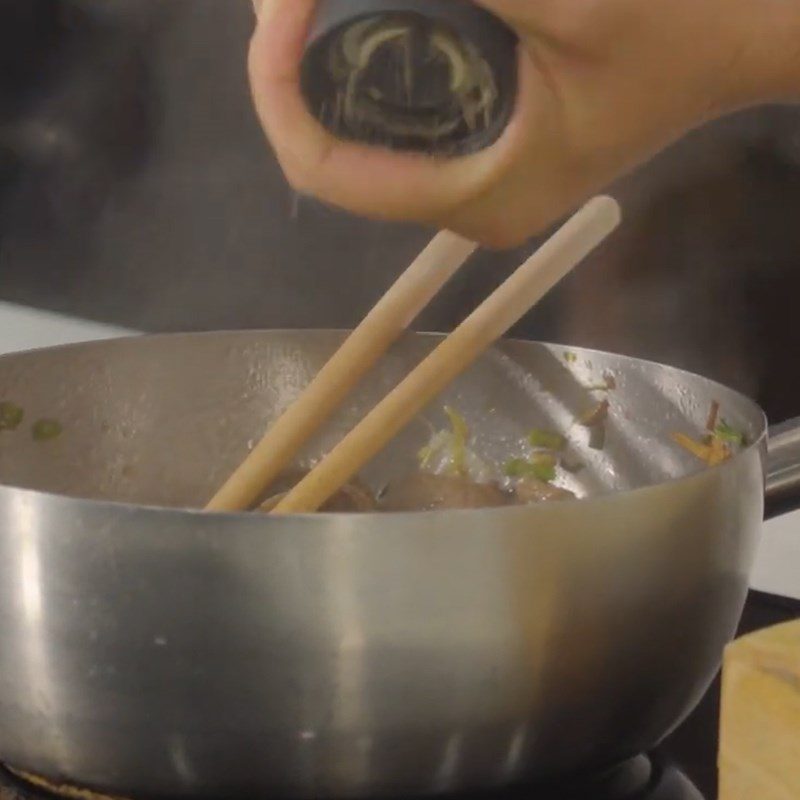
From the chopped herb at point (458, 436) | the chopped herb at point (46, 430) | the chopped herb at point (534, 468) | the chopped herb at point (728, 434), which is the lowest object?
the chopped herb at point (534, 468)

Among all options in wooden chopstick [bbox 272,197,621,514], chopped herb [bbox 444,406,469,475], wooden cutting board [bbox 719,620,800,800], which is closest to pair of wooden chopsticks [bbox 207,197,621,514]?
wooden chopstick [bbox 272,197,621,514]

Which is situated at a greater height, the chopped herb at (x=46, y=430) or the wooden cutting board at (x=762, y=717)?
the wooden cutting board at (x=762, y=717)

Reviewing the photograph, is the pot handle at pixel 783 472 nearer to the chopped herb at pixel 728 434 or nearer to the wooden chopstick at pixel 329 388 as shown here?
the chopped herb at pixel 728 434

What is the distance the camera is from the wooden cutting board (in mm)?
384

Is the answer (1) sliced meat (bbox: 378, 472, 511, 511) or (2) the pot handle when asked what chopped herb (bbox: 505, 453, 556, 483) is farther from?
(2) the pot handle

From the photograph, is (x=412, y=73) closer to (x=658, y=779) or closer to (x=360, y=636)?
(x=360, y=636)

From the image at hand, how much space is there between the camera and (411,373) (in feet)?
2.11

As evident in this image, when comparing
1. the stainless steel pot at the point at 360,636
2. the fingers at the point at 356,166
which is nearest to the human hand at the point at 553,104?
the fingers at the point at 356,166

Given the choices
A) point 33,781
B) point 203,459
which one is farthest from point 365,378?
point 33,781

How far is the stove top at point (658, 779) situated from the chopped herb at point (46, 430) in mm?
263

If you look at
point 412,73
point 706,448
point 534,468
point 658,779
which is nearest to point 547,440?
point 534,468

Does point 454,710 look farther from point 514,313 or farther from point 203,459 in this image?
point 203,459

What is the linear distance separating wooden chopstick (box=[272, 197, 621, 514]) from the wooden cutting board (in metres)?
0.24

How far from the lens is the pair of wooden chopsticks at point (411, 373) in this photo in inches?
23.7
